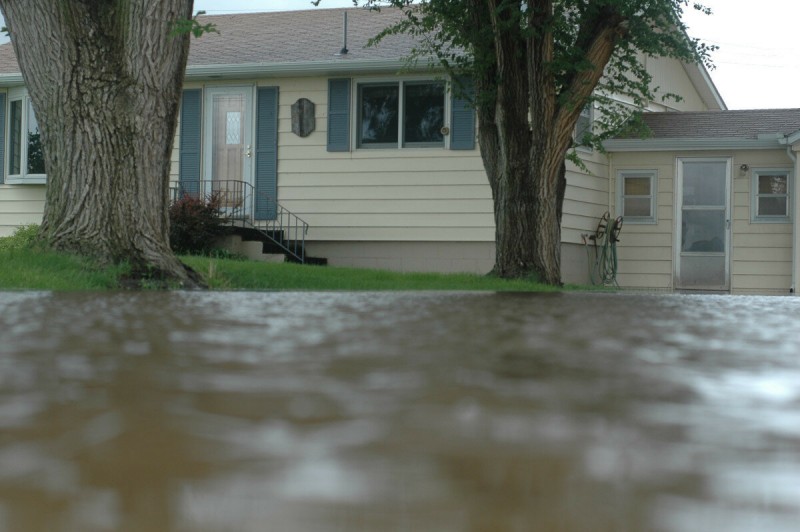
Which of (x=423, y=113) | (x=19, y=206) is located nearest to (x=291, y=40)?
(x=423, y=113)

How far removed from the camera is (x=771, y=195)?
54.7 feet

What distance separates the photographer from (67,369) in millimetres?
789

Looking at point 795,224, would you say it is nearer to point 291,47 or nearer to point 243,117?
point 291,47

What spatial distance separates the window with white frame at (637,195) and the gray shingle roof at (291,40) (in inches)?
176

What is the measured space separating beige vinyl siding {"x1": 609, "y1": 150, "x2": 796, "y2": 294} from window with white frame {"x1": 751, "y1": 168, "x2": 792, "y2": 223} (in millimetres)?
94

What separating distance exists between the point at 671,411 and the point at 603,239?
16.8m

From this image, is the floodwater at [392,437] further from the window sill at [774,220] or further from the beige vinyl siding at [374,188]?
the window sill at [774,220]

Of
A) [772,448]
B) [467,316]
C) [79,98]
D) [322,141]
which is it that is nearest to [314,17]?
[322,141]

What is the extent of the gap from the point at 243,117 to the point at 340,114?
1821 mm

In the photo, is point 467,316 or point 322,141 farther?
point 322,141

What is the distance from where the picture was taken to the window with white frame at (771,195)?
16.6 metres

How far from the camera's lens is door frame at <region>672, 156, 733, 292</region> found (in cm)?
1691

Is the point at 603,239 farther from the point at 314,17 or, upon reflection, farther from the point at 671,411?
the point at 671,411

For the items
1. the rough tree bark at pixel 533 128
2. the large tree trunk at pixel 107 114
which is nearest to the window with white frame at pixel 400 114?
the rough tree bark at pixel 533 128
